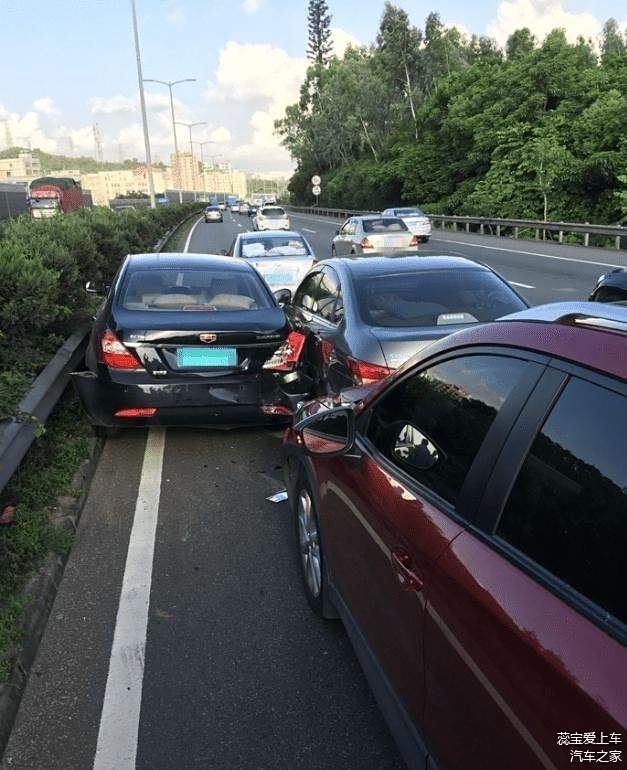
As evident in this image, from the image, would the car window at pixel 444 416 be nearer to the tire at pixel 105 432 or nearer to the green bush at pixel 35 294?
the green bush at pixel 35 294

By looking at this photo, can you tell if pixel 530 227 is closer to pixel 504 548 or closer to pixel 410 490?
pixel 410 490

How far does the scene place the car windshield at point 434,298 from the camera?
5160 mm

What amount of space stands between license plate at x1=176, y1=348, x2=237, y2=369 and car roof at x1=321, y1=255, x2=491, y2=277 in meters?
1.28

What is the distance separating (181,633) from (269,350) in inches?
106

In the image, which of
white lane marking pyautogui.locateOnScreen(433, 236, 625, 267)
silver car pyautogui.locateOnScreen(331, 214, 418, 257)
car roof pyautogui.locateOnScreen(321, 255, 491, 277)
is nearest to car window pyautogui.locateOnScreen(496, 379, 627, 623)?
car roof pyautogui.locateOnScreen(321, 255, 491, 277)

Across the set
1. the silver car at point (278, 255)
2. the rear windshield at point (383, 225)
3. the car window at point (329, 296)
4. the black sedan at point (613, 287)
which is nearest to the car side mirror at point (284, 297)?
the car window at point (329, 296)

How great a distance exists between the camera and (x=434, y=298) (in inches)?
212

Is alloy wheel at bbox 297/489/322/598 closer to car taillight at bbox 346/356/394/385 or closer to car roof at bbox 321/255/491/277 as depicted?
car taillight at bbox 346/356/394/385

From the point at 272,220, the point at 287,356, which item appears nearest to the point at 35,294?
the point at 287,356

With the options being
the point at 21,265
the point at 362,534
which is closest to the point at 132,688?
the point at 362,534

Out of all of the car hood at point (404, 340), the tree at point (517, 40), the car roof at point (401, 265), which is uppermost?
the tree at point (517, 40)

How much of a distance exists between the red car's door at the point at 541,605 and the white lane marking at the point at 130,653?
130cm

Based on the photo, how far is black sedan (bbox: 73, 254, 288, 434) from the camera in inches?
207

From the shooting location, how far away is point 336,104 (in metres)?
78.8
